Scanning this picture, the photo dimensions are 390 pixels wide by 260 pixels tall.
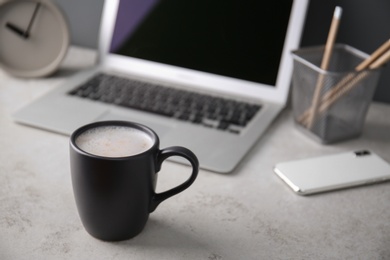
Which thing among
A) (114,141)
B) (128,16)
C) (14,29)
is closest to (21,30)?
(14,29)

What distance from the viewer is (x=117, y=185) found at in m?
0.59

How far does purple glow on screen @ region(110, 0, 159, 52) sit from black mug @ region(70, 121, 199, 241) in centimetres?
44

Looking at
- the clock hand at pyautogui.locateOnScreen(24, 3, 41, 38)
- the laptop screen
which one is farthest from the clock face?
the laptop screen

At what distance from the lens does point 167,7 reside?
1018 mm

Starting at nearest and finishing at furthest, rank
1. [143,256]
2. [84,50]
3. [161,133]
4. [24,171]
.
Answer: [143,256], [24,171], [161,133], [84,50]

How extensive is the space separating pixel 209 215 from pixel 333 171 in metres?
0.21

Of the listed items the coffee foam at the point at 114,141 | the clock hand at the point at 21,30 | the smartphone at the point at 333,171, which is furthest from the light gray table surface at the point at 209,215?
the clock hand at the point at 21,30

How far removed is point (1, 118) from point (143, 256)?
0.41 meters

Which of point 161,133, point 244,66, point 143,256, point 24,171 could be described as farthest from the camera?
point 244,66

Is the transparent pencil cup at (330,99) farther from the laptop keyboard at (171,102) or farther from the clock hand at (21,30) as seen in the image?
the clock hand at (21,30)

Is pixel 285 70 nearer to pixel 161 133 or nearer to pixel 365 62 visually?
pixel 365 62

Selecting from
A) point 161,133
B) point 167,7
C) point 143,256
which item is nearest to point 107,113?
point 161,133

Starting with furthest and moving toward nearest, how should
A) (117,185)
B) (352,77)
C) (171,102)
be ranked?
(171,102), (352,77), (117,185)

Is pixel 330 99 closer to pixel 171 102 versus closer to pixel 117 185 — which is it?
pixel 171 102
